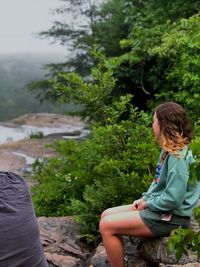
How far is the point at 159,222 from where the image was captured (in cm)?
335

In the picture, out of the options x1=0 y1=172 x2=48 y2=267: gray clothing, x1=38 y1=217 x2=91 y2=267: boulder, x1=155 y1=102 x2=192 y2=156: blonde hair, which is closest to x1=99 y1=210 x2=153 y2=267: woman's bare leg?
x1=155 y1=102 x2=192 y2=156: blonde hair

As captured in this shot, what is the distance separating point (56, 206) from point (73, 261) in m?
→ 1.80

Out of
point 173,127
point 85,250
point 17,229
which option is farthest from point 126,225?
point 85,250

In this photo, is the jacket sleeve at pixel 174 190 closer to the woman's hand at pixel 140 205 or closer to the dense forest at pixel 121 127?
the woman's hand at pixel 140 205

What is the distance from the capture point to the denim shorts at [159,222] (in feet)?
11.0

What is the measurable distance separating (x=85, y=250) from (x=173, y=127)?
184 cm

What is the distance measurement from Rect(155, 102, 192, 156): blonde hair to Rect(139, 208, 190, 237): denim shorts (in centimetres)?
46

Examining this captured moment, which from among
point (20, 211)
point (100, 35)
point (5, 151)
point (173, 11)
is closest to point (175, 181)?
point (20, 211)

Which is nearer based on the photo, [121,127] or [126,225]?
[126,225]

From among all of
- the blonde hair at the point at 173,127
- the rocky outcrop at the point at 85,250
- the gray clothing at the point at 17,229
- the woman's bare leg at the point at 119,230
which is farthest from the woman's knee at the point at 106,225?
the gray clothing at the point at 17,229

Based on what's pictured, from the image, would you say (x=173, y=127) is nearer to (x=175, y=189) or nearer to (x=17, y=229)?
(x=175, y=189)

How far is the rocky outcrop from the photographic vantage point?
11.2 ft

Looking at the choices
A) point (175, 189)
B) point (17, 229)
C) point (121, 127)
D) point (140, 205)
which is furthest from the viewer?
point (121, 127)

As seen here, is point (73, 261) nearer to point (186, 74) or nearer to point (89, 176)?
point (89, 176)
